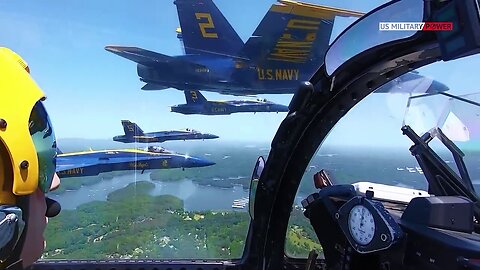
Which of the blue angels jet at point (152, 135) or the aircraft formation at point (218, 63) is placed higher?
the aircraft formation at point (218, 63)

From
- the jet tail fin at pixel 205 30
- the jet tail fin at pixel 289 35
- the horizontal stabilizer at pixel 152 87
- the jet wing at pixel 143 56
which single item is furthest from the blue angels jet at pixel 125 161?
the jet tail fin at pixel 289 35

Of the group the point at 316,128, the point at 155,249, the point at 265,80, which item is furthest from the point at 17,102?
the point at 265,80

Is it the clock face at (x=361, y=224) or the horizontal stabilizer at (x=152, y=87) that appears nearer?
the clock face at (x=361, y=224)

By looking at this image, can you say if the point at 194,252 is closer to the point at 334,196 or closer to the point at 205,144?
the point at 334,196

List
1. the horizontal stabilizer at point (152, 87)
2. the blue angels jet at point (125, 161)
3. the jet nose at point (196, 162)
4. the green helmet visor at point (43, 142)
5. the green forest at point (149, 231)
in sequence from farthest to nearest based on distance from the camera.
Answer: the horizontal stabilizer at point (152, 87)
the jet nose at point (196, 162)
the blue angels jet at point (125, 161)
the green forest at point (149, 231)
the green helmet visor at point (43, 142)

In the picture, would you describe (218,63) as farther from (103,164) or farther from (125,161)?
(103,164)

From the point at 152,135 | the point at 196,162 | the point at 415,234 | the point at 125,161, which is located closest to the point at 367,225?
the point at 415,234

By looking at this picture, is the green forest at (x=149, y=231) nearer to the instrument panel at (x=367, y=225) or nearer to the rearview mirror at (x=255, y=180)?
the rearview mirror at (x=255, y=180)
